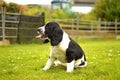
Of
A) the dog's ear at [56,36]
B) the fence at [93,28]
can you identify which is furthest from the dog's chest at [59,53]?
the fence at [93,28]

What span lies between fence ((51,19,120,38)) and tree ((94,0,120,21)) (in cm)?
216

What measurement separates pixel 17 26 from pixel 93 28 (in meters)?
11.5

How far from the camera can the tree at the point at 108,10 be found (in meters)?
34.1

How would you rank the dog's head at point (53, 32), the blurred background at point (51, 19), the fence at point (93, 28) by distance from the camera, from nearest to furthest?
the dog's head at point (53, 32) < the blurred background at point (51, 19) < the fence at point (93, 28)

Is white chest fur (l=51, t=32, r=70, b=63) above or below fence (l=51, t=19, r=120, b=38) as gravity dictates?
above

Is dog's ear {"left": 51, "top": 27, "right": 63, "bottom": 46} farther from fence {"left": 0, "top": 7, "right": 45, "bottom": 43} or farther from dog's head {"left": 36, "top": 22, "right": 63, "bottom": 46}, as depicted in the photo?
fence {"left": 0, "top": 7, "right": 45, "bottom": 43}

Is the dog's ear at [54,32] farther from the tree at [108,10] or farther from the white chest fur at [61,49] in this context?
the tree at [108,10]

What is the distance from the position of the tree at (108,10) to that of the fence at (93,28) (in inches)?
85.2

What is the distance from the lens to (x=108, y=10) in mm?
34344

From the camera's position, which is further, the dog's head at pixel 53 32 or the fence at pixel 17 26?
the fence at pixel 17 26

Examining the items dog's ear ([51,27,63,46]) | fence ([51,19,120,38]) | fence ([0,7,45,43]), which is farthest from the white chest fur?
fence ([51,19,120,38])

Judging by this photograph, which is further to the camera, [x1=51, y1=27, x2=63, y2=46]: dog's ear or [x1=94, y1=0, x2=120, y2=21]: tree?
[x1=94, y1=0, x2=120, y2=21]: tree

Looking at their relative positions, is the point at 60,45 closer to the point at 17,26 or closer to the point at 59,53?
the point at 59,53

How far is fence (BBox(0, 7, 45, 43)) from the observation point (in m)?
18.0
